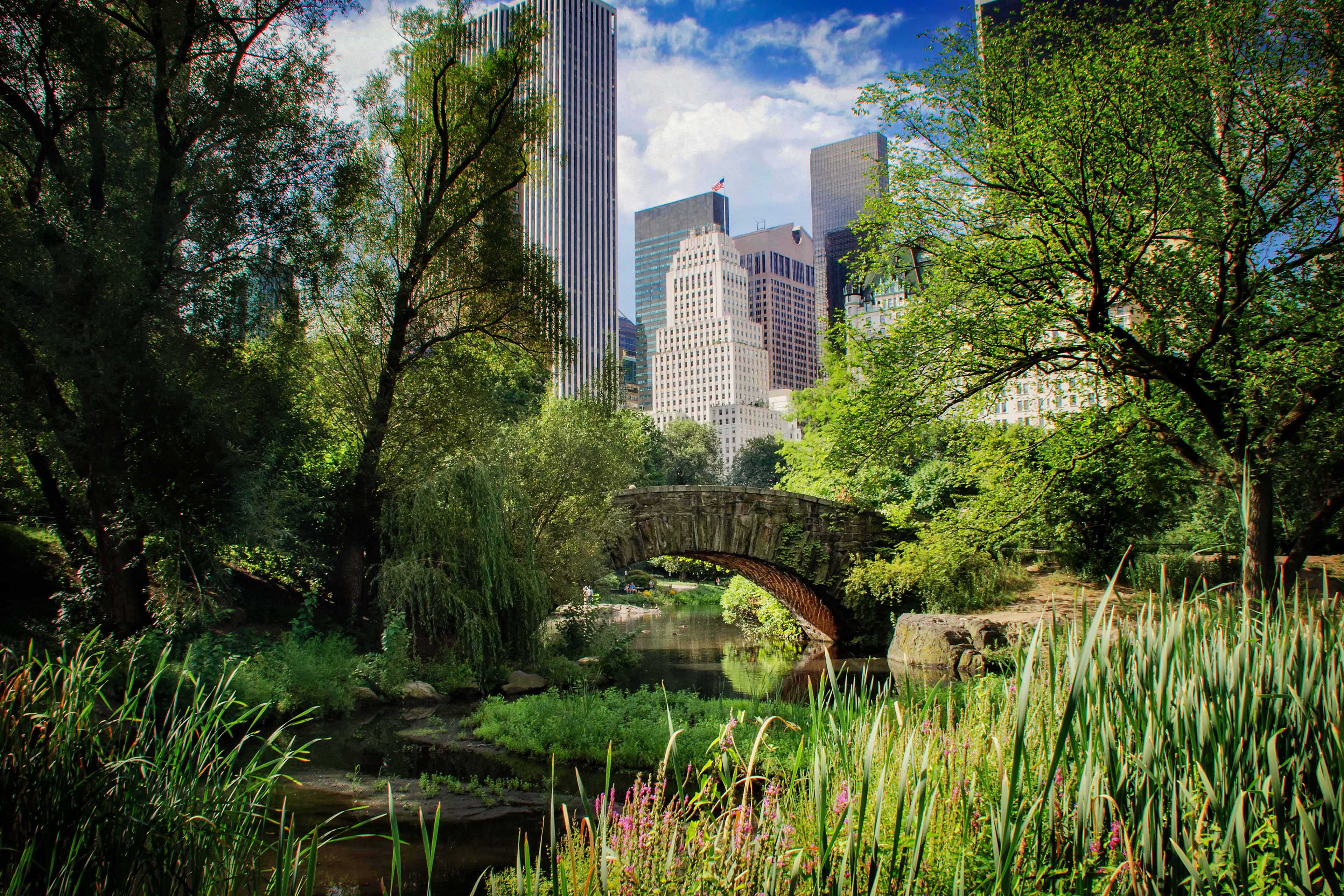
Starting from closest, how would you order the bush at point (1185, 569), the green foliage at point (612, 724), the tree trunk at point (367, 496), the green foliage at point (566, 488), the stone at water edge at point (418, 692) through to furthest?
the green foliage at point (612, 724) < the stone at water edge at point (418, 692) < the tree trunk at point (367, 496) < the green foliage at point (566, 488) < the bush at point (1185, 569)

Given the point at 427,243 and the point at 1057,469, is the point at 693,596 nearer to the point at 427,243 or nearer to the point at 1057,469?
the point at 427,243

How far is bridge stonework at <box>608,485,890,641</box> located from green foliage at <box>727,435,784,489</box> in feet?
146

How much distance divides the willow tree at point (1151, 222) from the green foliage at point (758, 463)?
50.8m

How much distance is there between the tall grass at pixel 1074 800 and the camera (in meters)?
1.99

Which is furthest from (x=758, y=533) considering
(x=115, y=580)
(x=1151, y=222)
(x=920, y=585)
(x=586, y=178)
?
(x=586, y=178)

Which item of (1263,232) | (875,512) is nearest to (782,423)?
(875,512)

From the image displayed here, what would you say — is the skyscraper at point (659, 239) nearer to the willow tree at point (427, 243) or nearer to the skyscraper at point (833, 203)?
the skyscraper at point (833, 203)

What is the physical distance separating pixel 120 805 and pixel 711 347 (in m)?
113

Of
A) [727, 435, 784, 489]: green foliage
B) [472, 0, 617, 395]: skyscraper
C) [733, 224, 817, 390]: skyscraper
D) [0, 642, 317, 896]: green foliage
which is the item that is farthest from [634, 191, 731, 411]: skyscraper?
[0, 642, 317, 896]: green foliage

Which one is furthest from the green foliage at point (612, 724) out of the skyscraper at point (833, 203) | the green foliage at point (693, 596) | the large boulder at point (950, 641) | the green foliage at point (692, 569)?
the skyscraper at point (833, 203)

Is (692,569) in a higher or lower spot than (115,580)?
lower

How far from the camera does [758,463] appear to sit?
63750 millimetres

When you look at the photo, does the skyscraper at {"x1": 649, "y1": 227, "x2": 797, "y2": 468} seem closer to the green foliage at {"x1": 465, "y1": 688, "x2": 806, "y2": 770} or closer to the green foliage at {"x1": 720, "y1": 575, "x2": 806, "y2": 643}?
the green foliage at {"x1": 720, "y1": 575, "x2": 806, "y2": 643}

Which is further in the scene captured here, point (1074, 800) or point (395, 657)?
point (395, 657)
